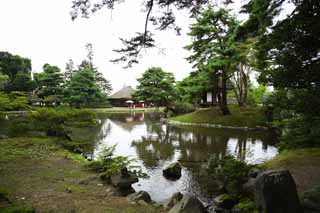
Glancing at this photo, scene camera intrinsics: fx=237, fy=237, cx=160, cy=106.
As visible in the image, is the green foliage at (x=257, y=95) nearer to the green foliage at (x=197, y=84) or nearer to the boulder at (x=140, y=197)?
the green foliage at (x=197, y=84)

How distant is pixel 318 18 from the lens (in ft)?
12.7

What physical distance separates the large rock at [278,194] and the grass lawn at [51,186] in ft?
5.24

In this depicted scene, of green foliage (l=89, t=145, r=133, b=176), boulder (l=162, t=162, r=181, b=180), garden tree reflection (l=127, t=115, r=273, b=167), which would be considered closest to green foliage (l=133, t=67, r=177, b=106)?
garden tree reflection (l=127, t=115, r=273, b=167)

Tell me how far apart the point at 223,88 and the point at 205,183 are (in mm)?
12967

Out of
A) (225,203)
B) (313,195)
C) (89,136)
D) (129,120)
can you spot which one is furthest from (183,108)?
(313,195)

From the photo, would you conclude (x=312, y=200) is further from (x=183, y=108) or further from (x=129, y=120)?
(x=183, y=108)

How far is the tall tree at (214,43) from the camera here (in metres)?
15.4

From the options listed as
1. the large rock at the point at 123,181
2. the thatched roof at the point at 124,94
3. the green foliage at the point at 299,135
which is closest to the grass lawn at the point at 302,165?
the green foliage at the point at 299,135

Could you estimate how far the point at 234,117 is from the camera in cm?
1698

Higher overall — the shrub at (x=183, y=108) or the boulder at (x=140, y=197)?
the shrub at (x=183, y=108)

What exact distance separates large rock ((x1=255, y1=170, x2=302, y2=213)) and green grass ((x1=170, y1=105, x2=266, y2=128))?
43.4ft

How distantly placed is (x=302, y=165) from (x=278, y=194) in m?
2.78

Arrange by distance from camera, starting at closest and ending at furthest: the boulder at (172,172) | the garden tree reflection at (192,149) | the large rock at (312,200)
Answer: the large rock at (312,200) < the boulder at (172,172) < the garden tree reflection at (192,149)

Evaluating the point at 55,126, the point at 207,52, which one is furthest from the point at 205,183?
the point at 207,52
